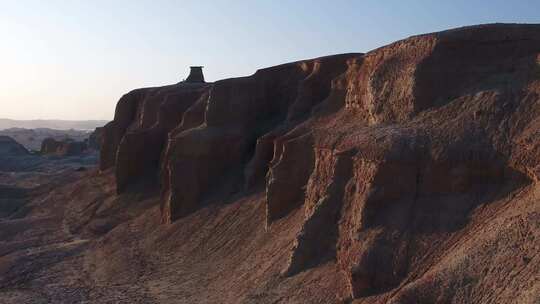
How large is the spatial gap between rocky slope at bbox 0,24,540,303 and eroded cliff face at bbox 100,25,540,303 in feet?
0.14

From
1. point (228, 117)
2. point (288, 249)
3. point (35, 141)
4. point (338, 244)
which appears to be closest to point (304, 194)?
point (288, 249)

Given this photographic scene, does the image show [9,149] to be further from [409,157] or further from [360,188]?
[409,157]

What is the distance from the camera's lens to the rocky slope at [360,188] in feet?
51.7

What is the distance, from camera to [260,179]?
95.8ft

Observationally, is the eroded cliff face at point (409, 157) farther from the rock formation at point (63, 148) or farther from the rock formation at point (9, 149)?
the rock formation at point (9, 149)

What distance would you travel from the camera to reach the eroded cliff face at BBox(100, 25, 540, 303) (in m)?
16.3

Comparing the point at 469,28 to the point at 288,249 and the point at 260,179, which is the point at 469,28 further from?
the point at 260,179

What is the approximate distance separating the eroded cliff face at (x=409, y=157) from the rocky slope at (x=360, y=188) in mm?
42

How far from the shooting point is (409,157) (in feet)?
59.2

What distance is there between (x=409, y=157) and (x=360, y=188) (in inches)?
72.3

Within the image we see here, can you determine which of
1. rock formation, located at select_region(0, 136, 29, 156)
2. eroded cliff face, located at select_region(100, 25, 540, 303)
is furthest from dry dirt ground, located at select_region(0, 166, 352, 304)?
rock formation, located at select_region(0, 136, 29, 156)

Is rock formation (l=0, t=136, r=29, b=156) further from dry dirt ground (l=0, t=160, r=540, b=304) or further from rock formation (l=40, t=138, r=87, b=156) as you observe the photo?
dry dirt ground (l=0, t=160, r=540, b=304)

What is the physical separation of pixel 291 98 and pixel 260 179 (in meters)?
4.85

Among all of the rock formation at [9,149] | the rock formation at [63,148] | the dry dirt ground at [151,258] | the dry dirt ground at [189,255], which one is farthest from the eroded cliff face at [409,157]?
the rock formation at [9,149]
